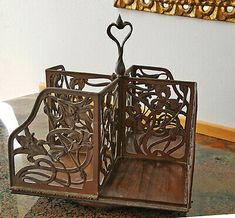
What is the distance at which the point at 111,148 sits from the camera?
913 mm

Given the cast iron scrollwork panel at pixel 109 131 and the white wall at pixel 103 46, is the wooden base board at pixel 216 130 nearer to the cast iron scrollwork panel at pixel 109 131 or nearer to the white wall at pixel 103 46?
the white wall at pixel 103 46

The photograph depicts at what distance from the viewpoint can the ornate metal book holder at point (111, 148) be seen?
78 cm

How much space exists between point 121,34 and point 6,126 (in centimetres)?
54

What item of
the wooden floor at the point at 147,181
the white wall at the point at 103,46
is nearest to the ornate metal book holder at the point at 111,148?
the wooden floor at the point at 147,181

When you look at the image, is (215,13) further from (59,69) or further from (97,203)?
(97,203)

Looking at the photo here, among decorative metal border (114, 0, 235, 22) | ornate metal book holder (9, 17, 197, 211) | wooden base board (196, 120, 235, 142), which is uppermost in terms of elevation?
decorative metal border (114, 0, 235, 22)

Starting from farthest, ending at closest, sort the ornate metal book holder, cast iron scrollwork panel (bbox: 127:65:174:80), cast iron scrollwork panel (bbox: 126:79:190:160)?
cast iron scrollwork panel (bbox: 127:65:174:80) → cast iron scrollwork panel (bbox: 126:79:190:160) → the ornate metal book holder

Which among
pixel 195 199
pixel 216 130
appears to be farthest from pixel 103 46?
pixel 195 199

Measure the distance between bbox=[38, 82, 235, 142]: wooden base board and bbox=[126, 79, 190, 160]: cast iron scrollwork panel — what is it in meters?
0.31

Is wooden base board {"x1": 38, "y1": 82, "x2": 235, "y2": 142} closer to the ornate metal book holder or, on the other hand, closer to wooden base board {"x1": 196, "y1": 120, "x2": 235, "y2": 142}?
wooden base board {"x1": 196, "y1": 120, "x2": 235, "y2": 142}

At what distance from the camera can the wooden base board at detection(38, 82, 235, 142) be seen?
1265 millimetres

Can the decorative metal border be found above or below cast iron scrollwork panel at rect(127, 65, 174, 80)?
above

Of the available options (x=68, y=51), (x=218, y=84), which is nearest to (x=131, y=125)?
(x=218, y=84)

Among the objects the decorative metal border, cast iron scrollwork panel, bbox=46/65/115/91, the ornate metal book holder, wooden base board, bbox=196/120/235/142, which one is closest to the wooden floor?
the ornate metal book holder
